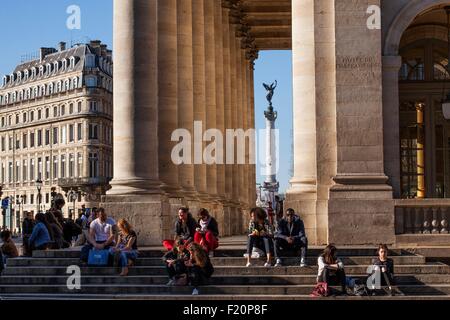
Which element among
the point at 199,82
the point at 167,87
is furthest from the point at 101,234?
the point at 199,82

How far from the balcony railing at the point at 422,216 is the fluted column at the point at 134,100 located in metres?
8.46

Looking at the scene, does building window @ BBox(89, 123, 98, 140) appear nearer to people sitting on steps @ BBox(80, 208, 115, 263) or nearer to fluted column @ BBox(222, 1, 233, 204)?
fluted column @ BBox(222, 1, 233, 204)

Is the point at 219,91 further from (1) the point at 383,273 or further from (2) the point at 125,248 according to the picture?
(1) the point at 383,273

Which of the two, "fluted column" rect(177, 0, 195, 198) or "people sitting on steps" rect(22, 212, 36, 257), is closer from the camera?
"people sitting on steps" rect(22, 212, 36, 257)

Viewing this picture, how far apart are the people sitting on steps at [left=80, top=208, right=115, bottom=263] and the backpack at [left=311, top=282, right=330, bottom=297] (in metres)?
6.74

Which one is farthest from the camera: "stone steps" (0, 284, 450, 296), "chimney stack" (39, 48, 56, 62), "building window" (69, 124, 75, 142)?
"chimney stack" (39, 48, 56, 62)

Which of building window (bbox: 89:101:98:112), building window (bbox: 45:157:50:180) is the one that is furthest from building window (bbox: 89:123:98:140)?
building window (bbox: 45:157:50:180)

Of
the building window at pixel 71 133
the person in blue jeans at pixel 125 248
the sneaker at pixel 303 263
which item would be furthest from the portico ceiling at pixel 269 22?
the building window at pixel 71 133

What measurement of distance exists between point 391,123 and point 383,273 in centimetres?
780

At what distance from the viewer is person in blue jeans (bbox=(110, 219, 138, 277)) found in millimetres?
30328

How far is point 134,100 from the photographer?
36969mm

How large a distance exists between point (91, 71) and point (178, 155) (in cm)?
10445
